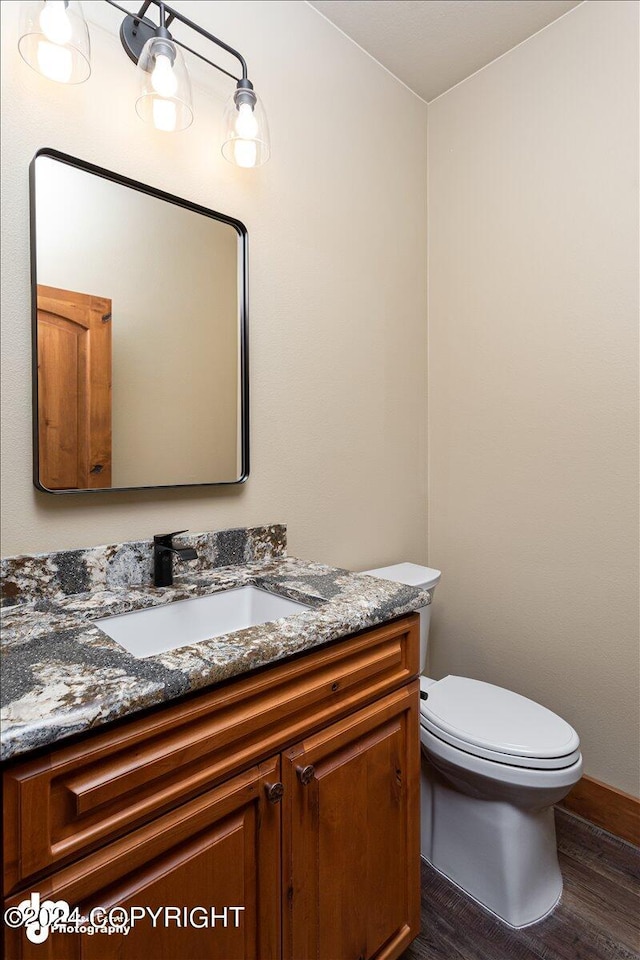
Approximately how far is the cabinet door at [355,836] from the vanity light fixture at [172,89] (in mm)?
1444

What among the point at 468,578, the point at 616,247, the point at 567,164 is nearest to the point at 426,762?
the point at 468,578

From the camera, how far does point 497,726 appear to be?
1458 millimetres

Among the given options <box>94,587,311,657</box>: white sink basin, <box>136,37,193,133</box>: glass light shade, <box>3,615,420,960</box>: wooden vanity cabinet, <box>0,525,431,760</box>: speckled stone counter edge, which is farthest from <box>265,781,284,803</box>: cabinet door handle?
<box>136,37,193,133</box>: glass light shade

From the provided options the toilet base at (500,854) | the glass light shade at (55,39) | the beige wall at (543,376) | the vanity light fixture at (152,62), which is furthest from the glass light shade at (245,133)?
the toilet base at (500,854)

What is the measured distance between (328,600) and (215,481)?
0.53 m

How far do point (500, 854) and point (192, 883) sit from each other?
100 centimetres

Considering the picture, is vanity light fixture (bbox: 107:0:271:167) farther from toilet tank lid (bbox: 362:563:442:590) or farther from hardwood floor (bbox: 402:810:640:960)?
hardwood floor (bbox: 402:810:640:960)

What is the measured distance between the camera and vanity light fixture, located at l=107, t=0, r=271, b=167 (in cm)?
119

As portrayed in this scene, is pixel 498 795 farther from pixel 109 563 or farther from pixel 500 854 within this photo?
pixel 109 563

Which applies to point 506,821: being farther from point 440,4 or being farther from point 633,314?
point 440,4

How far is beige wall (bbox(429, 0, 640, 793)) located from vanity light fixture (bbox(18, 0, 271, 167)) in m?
1.02

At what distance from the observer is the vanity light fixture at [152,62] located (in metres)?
1.06

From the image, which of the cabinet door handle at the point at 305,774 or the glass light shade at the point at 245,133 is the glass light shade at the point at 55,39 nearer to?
the glass light shade at the point at 245,133

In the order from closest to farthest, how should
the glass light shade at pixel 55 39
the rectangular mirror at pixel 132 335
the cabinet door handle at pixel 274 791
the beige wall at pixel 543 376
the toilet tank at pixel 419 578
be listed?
the cabinet door handle at pixel 274 791, the glass light shade at pixel 55 39, the rectangular mirror at pixel 132 335, the beige wall at pixel 543 376, the toilet tank at pixel 419 578
